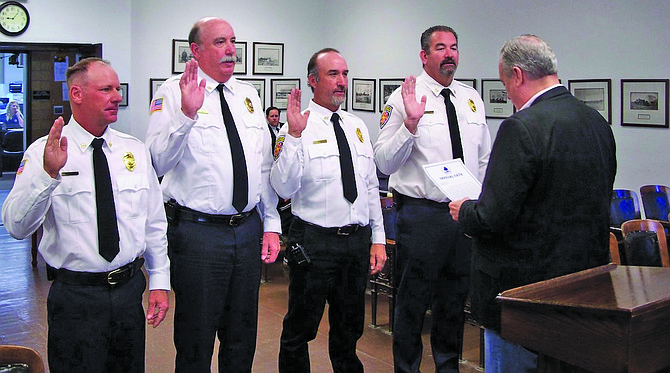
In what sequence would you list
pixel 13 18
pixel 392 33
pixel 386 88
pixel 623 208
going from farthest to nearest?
pixel 386 88
pixel 392 33
pixel 13 18
pixel 623 208

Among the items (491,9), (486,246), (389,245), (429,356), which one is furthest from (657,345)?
(491,9)

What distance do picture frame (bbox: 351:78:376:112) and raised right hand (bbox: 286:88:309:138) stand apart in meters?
6.69

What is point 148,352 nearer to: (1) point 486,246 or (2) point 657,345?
(1) point 486,246

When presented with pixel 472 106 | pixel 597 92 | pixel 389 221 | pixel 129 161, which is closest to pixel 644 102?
pixel 597 92

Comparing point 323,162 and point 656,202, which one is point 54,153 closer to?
point 323,162

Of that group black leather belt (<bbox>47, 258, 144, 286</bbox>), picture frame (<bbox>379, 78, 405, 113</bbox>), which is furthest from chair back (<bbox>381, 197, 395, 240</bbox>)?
picture frame (<bbox>379, 78, 405, 113</bbox>)

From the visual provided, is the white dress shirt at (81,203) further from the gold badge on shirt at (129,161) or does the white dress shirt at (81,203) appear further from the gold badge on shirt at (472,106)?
the gold badge on shirt at (472,106)

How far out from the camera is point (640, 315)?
167cm

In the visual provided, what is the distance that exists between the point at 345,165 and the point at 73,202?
4.25ft

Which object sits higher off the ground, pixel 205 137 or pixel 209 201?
pixel 205 137

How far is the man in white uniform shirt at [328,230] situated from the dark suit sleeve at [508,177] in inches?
43.6

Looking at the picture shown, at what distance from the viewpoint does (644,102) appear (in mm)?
6555

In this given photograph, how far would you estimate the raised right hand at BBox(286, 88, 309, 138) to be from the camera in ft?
10.5

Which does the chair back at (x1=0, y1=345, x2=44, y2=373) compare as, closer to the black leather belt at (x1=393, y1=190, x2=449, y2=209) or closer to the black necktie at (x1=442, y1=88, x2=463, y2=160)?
the black leather belt at (x1=393, y1=190, x2=449, y2=209)
